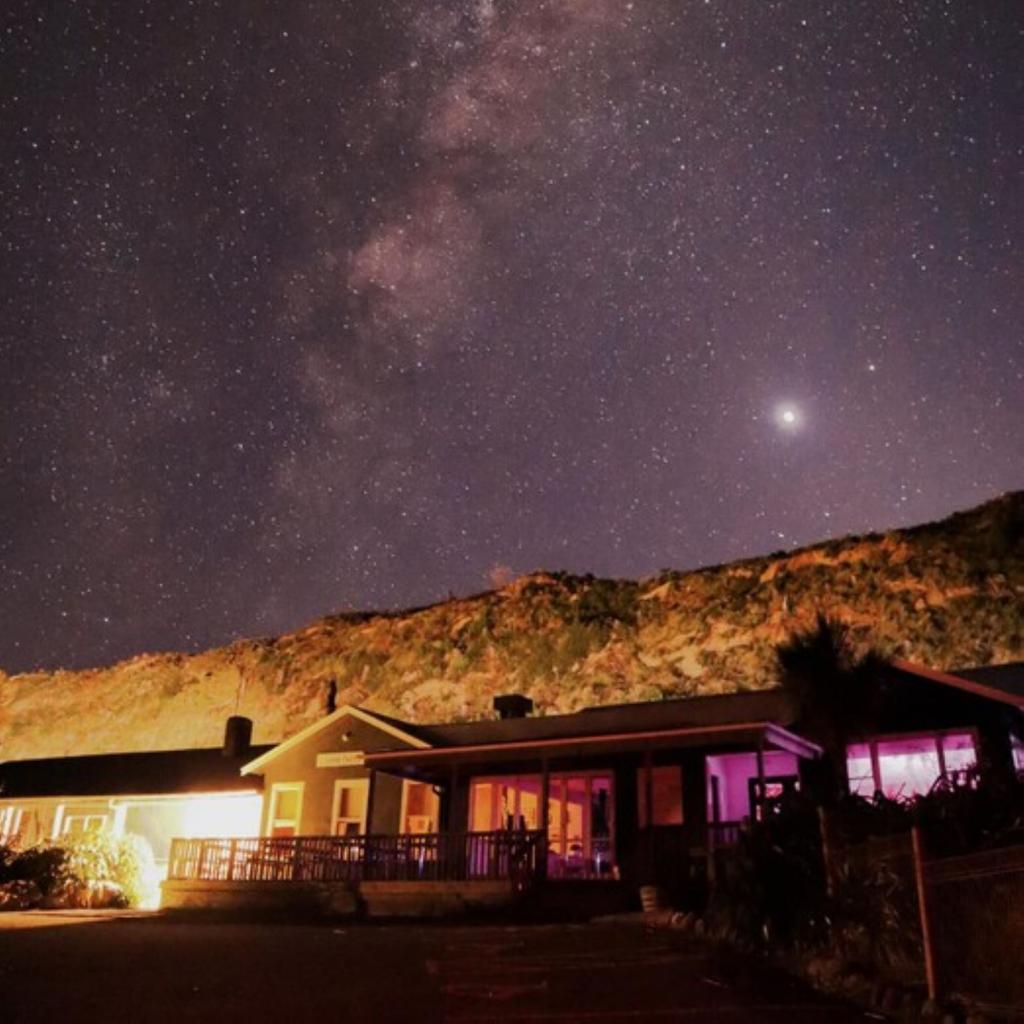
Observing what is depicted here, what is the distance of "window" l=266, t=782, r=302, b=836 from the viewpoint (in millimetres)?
29391

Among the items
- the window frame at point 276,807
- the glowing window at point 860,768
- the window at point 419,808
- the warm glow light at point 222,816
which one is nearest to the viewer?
the glowing window at point 860,768

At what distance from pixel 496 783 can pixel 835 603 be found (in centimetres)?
2529

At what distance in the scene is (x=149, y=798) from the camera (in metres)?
32.5

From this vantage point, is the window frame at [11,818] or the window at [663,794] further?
the window frame at [11,818]

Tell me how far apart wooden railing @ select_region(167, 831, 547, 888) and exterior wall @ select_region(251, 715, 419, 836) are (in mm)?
3034

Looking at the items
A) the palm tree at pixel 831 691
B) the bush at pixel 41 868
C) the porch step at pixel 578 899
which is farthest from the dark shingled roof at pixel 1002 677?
the bush at pixel 41 868

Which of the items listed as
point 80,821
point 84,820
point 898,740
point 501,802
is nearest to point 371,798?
point 501,802

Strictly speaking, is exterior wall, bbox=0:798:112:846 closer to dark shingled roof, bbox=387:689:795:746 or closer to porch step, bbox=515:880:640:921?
dark shingled roof, bbox=387:689:795:746

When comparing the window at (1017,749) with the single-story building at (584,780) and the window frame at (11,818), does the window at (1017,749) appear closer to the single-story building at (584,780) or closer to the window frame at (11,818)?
the single-story building at (584,780)

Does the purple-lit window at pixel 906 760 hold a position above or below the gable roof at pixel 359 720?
below

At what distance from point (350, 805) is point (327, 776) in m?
1.10

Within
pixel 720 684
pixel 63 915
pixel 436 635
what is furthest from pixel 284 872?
pixel 436 635

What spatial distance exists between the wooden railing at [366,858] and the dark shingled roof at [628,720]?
304 cm

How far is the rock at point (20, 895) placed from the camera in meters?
24.9
